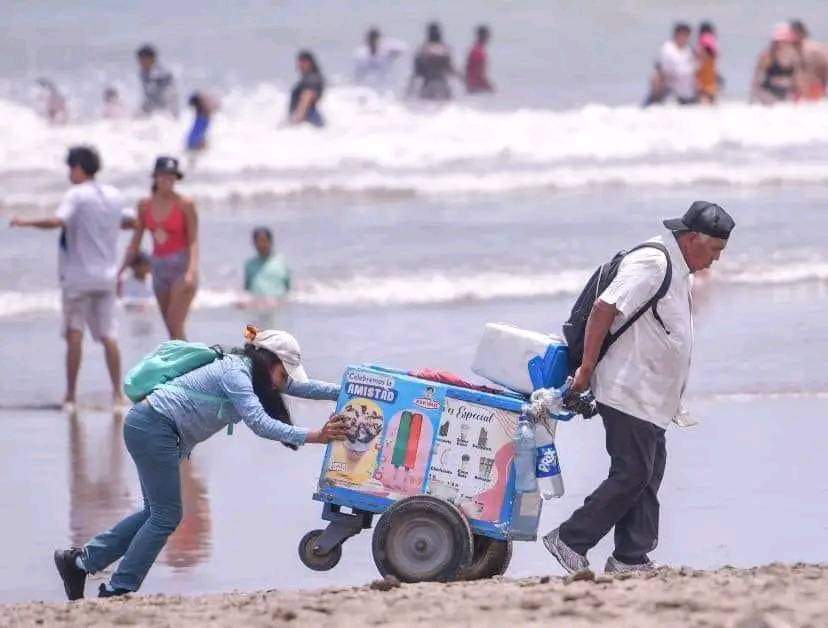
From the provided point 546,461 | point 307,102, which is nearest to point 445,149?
point 307,102

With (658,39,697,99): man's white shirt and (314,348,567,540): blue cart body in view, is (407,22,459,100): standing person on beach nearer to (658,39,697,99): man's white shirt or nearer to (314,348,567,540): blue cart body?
(658,39,697,99): man's white shirt

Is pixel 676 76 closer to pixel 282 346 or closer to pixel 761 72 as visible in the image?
pixel 761 72

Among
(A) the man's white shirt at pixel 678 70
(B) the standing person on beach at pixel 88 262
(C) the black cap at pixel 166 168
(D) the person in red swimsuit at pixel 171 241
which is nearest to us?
(B) the standing person on beach at pixel 88 262

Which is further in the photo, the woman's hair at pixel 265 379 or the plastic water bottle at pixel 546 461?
the woman's hair at pixel 265 379

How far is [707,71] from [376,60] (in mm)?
8547

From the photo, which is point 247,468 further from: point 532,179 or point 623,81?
point 623,81

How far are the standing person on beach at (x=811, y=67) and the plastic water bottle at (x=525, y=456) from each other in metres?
23.9

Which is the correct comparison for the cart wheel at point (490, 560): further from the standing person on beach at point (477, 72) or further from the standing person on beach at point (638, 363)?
the standing person on beach at point (477, 72)

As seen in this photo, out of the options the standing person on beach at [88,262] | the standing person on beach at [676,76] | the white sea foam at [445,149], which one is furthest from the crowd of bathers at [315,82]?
the standing person on beach at [88,262]

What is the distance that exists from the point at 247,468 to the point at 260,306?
605cm

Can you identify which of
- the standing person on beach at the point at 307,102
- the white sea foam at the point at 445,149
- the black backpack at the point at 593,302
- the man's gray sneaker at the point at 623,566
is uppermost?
the standing person on beach at the point at 307,102

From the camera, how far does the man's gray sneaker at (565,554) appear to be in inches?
268

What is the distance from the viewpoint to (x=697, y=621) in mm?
5484

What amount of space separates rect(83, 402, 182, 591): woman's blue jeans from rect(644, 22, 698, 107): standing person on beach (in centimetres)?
2435
